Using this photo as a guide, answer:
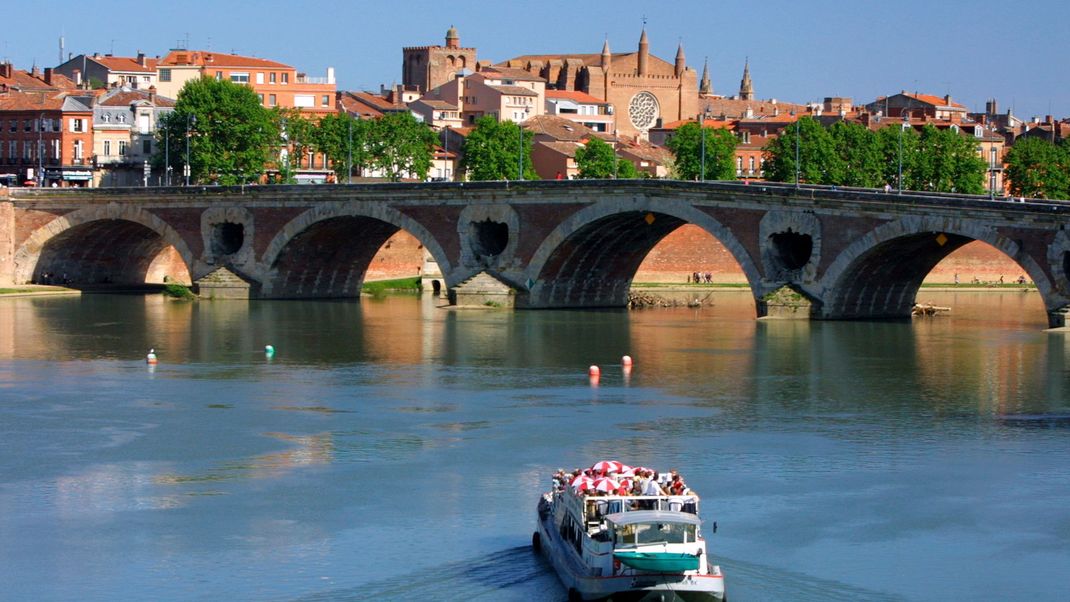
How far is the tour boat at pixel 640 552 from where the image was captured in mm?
28250

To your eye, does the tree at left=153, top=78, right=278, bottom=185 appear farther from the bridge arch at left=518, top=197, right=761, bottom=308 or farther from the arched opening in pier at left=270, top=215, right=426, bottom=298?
the bridge arch at left=518, top=197, right=761, bottom=308

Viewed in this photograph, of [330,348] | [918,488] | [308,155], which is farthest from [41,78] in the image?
[918,488]

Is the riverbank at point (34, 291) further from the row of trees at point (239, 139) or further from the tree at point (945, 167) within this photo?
the tree at point (945, 167)

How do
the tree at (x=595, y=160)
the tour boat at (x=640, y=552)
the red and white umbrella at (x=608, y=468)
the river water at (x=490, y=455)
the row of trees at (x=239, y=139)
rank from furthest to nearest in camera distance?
the tree at (x=595, y=160) < the row of trees at (x=239, y=139) < the river water at (x=490, y=455) < the red and white umbrella at (x=608, y=468) < the tour boat at (x=640, y=552)

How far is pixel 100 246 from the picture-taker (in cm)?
10162

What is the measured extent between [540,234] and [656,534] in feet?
181

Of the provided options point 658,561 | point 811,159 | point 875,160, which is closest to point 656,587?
point 658,561

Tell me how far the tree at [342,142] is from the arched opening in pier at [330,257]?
27790 mm

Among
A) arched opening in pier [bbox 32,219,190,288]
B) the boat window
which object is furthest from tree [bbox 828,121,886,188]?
the boat window

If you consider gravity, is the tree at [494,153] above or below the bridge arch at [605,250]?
above

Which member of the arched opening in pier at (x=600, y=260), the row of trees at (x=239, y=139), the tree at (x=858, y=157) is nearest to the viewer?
the arched opening in pier at (x=600, y=260)

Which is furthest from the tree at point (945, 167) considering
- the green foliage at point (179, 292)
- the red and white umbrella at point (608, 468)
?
the red and white umbrella at point (608, 468)

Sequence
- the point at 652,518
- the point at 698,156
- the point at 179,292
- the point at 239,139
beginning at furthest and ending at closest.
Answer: the point at 698,156
the point at 239,139
the point at 179,292
the point at 652,518

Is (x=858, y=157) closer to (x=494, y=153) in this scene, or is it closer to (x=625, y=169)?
(x=625, y=169)
